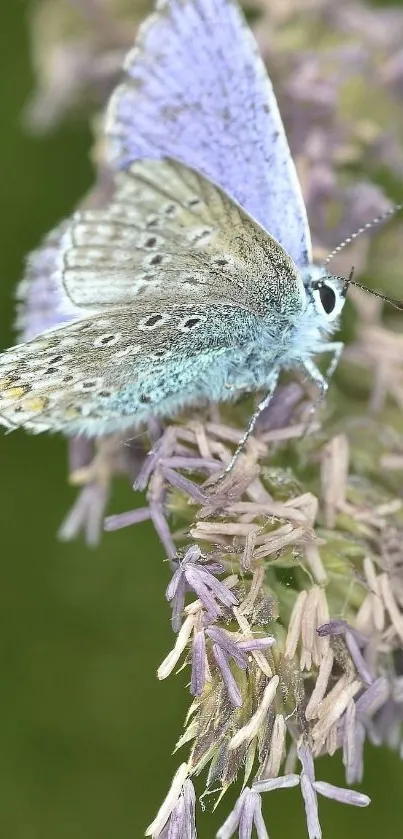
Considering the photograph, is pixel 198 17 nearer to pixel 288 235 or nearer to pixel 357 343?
pixel 288 235

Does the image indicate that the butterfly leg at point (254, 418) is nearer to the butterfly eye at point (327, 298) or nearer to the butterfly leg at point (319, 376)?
the butterfly leg at point (319, 376)

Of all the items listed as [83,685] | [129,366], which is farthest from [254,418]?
[83,685]

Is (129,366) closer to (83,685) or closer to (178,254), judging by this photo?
(178,254)

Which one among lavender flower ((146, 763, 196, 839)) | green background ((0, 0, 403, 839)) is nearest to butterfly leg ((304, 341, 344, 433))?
lavender flower ((146, 763, 196, 839))

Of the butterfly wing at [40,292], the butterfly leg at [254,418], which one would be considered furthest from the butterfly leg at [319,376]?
the butterfly wing at [40,292]

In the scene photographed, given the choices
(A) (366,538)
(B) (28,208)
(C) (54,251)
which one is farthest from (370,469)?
(B) (28,208)

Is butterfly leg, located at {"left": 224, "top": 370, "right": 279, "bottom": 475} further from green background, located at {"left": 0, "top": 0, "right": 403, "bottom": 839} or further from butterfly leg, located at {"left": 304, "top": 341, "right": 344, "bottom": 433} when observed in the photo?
green background, located at {"left": 0, "top": 0, "right": 403, "bottom": 839}
